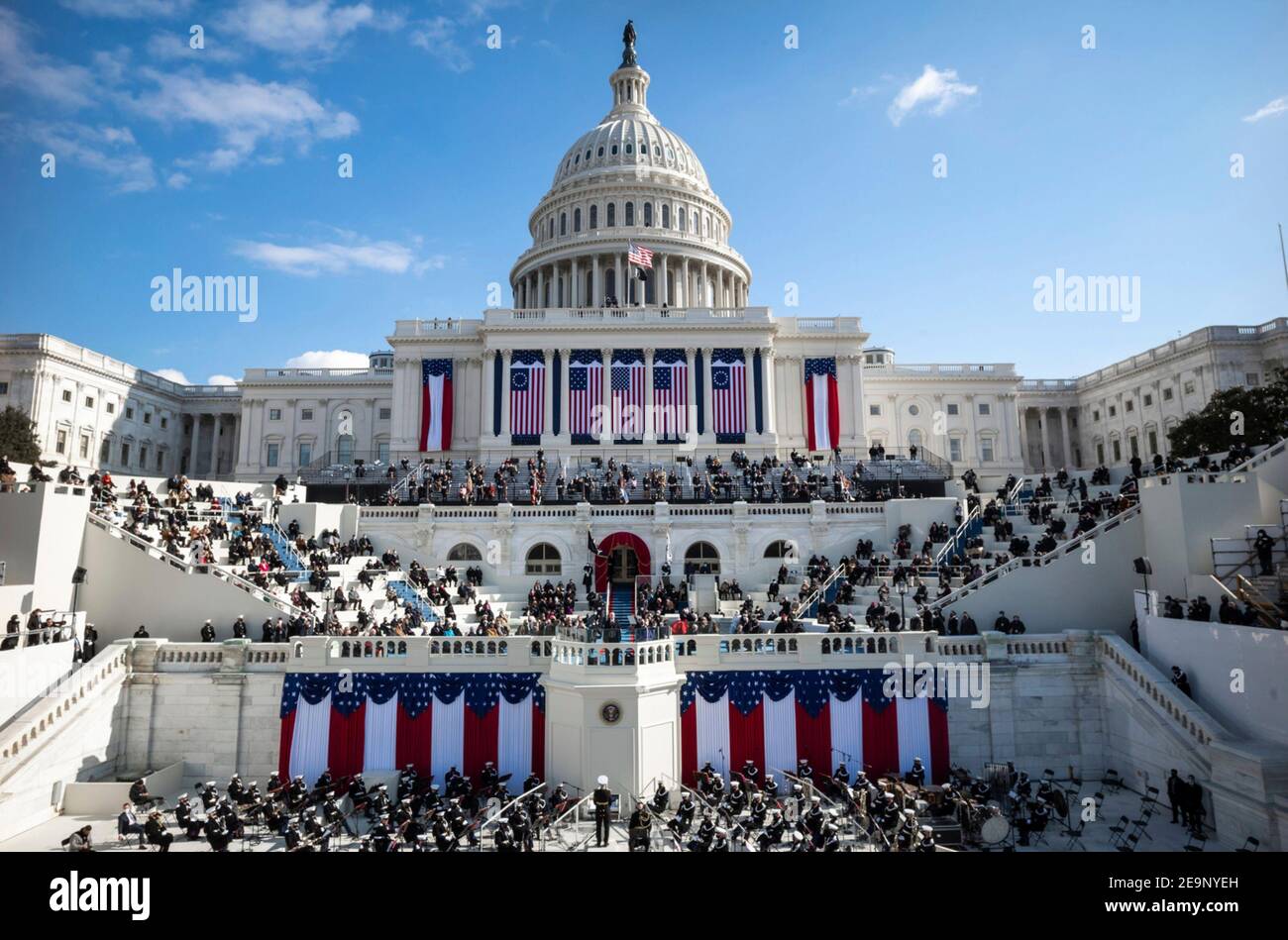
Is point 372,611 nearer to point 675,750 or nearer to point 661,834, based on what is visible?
point 675,750

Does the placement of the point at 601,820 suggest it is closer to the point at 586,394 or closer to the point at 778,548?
the point at 778,548

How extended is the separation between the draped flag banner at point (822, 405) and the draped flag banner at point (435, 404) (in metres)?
29.8

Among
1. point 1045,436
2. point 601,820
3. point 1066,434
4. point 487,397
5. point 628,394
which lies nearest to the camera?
point 601,820

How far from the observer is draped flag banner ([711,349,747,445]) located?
60875 millimetres

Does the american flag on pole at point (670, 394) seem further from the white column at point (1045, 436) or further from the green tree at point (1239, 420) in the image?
the white column at point (1045, 436)

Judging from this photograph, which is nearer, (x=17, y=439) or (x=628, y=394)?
(x=17, y=439)

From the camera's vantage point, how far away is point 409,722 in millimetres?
23281

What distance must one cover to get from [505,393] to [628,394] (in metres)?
9.71

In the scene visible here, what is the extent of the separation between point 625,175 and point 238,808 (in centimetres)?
7718

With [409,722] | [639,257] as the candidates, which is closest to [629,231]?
[639,257]

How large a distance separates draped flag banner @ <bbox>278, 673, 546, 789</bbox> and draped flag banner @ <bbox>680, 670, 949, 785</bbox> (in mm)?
5202

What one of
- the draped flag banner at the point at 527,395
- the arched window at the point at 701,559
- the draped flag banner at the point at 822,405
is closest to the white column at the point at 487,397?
the draped flag banner at the point at 527,395

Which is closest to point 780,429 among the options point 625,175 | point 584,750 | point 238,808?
point 625,175

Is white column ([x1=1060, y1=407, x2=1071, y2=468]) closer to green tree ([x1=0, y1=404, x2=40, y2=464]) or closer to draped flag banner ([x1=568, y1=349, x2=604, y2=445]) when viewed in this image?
draped flag banner ([x1=568, y1=349, x2=604, y2=445])
